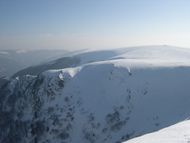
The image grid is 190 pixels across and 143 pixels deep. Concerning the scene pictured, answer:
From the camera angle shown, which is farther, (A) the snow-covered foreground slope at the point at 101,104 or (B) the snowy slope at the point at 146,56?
(B) the snowy slope at the point at 146,56

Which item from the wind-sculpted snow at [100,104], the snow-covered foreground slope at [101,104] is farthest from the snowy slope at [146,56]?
the wind-sculpted snow at [100,104]

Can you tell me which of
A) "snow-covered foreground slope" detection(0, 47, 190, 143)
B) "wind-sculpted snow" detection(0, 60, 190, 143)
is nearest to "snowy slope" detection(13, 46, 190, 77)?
"snow-covered foreground slope" detection(0, 47, 190, 143)

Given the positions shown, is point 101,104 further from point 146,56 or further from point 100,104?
point 146,56

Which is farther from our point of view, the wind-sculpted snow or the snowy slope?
the snowy slope

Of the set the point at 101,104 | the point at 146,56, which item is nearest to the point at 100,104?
the point at 101,104

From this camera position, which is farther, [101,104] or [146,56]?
[146,56]

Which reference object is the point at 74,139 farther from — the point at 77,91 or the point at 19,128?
the point at 19,128

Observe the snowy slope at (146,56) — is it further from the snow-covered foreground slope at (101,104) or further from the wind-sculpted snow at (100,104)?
the wind-sculpted snow at (100,104)

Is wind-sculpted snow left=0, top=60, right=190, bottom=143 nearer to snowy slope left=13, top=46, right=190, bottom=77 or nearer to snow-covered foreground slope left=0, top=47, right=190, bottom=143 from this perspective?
snow-covered foreground slope left=0, top=47, right=190, bottom=143
